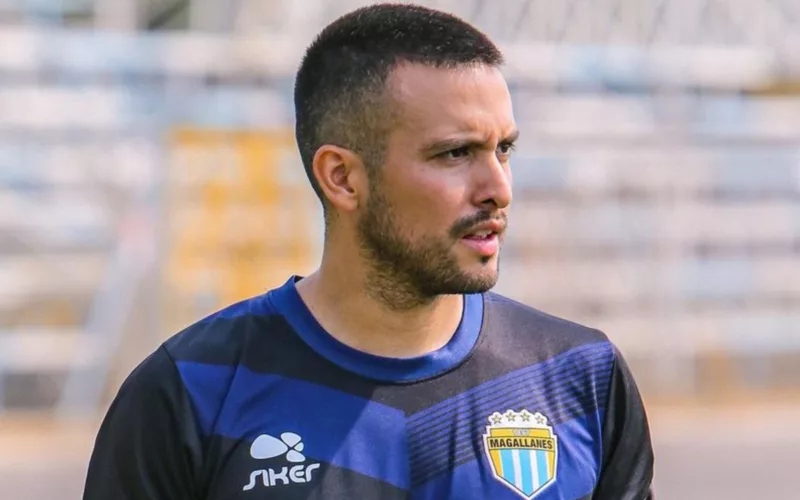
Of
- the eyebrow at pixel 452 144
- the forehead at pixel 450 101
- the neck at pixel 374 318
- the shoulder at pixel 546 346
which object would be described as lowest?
the shoulder at pixel 546 346

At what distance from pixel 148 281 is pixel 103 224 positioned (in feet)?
2.17

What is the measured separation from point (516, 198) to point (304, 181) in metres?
1.93

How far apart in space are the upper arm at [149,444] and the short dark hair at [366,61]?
0.50 m

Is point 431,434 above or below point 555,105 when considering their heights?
below

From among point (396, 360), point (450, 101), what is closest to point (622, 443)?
point (396, 360)

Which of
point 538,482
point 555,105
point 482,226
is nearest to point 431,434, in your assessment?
point 538,482

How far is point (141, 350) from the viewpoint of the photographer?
9492 millimetres

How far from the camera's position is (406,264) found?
259cm

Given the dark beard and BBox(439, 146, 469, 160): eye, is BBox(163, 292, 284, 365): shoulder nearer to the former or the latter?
the dark beard

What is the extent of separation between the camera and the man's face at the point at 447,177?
252 cm

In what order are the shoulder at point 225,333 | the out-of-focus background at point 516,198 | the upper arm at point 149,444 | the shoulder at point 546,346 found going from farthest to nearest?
the out-of-focus background at point 516,198, the shoulder at point 546,346, the shoulder at point 225,333, the upper arm at point 149,444

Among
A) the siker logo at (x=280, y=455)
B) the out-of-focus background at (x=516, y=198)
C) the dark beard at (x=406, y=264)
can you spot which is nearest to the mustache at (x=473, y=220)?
the dark beard at (x=406, y=264)

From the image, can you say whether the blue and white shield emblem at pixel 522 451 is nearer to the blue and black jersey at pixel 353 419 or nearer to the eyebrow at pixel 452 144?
the blue and black jersey at pixel 353 419

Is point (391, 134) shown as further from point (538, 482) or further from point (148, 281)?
point (148, 281)
